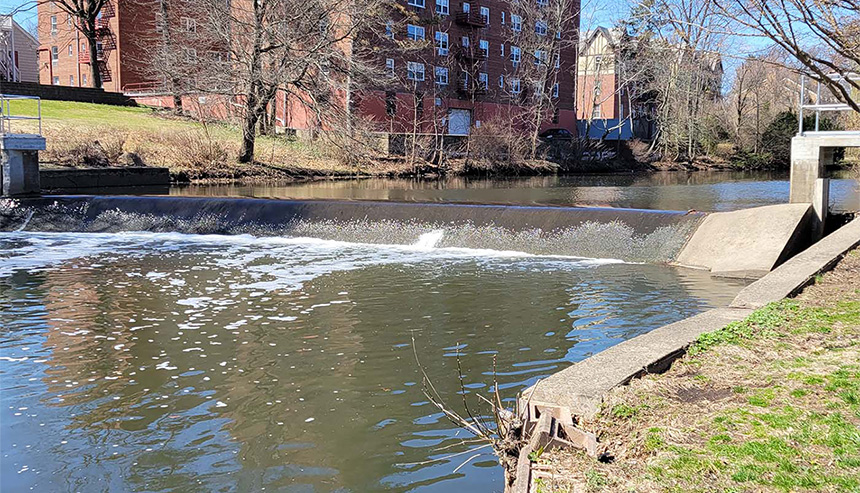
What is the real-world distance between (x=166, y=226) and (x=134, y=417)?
42.8 ft

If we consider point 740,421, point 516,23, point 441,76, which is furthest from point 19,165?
point 516,23

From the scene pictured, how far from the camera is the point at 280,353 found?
7.97 meters

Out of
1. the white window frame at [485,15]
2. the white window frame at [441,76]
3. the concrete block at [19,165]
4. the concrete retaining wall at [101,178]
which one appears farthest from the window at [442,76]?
the concrete block at [19,165]

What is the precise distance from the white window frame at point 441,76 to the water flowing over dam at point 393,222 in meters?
33.4

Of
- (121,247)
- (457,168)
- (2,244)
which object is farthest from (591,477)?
(457,168)

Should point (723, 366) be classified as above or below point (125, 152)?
below

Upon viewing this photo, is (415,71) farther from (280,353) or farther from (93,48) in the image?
(280,353)

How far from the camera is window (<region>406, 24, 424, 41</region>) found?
48.3 metres

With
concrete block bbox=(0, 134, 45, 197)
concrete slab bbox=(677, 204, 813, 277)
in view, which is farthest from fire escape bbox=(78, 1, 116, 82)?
concrete slab bbox=(677, 204, 813, 277)

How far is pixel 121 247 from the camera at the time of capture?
16.1 metres

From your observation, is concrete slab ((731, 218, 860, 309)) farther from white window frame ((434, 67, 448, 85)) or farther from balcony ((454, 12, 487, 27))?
balcony ((454, 12, 487, 27))

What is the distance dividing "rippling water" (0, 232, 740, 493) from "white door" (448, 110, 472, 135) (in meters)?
38.3

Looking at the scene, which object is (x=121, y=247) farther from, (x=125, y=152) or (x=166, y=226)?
(x=125, y=152)

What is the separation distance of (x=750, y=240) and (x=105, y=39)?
4686 centimetres
